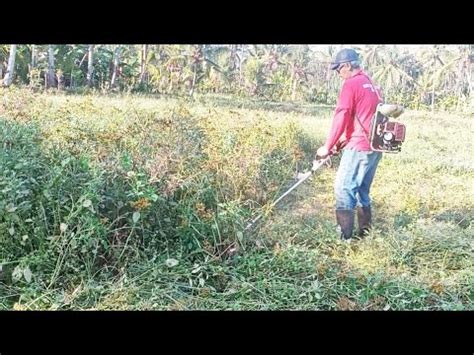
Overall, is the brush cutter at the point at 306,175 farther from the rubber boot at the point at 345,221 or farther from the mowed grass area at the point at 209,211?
the rubber boot at the point at 345,221

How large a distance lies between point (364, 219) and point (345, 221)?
0.32ft

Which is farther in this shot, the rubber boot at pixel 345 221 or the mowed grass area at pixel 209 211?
the rubber boot at pixel 345 221

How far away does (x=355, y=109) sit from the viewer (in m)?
3.02

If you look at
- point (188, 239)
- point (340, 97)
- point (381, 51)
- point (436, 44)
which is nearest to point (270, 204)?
point (188, 239)

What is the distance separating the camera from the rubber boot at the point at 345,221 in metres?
3.03

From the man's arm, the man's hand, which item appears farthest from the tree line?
the man's hand

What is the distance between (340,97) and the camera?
9.89 ft

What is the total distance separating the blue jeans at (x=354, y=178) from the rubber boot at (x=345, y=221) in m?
0.03

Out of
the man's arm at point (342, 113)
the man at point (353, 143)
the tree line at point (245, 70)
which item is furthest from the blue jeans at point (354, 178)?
the tree line at point (245, 70)

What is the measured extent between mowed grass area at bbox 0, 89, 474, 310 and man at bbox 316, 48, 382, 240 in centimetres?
5

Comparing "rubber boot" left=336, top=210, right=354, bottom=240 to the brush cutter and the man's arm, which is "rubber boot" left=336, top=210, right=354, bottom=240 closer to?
the brush cutter

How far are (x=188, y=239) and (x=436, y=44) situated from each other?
1619 millimetres

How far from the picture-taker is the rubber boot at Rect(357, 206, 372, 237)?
3025 mm
